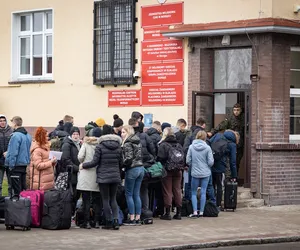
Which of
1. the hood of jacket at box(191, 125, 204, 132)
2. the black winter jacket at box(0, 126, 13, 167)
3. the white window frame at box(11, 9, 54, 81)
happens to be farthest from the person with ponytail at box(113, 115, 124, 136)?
the white window frame at box(11, 9, 54, 81)

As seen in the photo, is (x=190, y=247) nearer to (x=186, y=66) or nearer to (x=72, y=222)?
(x=72, y=222)

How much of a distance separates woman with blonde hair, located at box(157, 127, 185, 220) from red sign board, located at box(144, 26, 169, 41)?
4.28 m

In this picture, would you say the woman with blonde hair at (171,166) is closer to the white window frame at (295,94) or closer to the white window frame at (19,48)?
the white window frame at (295,94)

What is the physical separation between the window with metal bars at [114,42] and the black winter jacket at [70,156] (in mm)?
5382

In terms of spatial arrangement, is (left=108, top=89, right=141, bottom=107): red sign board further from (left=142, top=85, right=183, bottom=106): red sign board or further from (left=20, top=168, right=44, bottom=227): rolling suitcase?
(left=20, top=168, right=44, bottom=227): rolling suitcase

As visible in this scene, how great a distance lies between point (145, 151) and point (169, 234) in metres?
2.13

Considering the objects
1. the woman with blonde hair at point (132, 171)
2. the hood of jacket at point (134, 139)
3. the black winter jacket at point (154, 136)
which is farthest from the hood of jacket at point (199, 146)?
the hood of jacket at point (134, 139)

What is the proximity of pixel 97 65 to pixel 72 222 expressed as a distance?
6.71 metres

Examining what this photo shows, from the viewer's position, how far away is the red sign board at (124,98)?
2145 cm

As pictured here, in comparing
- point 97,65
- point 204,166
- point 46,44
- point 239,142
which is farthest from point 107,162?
point 46,44

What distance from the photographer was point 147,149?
1692 centimetres

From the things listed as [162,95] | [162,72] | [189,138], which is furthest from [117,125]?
[162,72]

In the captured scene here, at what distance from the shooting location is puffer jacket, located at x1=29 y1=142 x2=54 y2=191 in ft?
52.5

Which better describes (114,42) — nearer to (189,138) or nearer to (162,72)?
(162,72)
